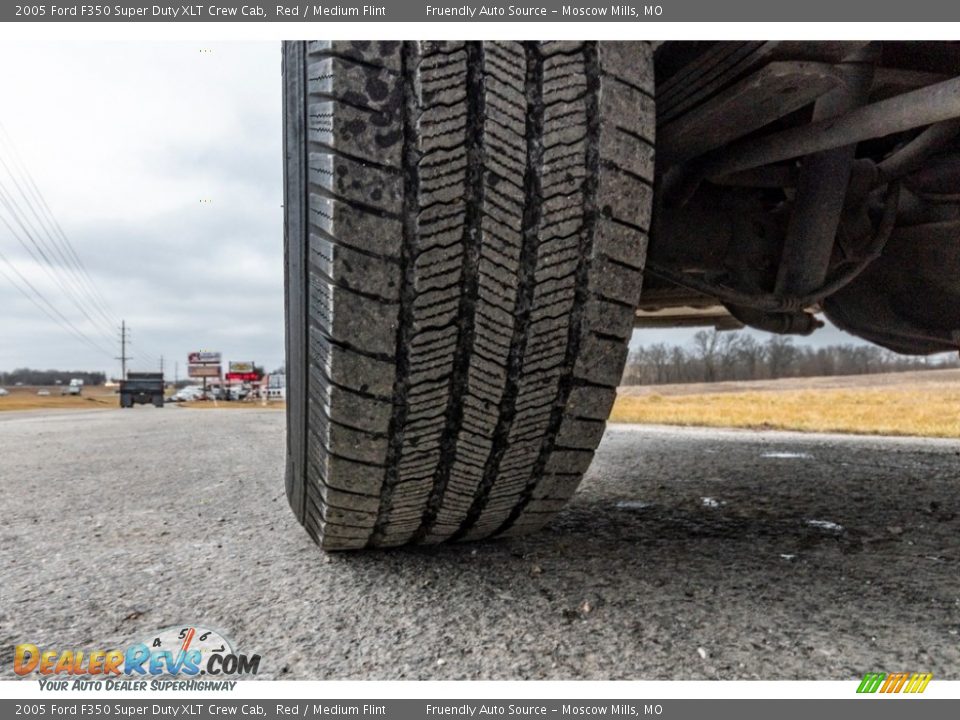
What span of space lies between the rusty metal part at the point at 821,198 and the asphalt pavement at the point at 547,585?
0.53 m

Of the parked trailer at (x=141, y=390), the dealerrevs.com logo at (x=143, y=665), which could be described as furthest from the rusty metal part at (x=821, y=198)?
the parked trailer at (x=141, y=390)

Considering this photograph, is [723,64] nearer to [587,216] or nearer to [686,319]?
[587,216]

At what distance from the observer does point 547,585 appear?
38.0 inches

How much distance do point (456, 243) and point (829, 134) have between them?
25.7 inches

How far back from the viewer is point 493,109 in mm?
767

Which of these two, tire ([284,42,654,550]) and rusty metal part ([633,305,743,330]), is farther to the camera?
rusty metal part ([633,305,743,330])

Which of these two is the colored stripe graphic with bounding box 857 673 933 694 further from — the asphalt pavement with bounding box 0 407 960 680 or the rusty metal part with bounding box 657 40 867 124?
the rusty metal part with bounding box 657 40 867 124

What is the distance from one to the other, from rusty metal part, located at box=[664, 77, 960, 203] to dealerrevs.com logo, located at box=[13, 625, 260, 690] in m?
1.08

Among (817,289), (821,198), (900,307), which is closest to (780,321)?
(900,307)

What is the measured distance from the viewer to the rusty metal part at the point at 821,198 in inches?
38.9

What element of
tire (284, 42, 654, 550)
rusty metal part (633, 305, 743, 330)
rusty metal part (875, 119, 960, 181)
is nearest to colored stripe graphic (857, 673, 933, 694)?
tire (284, 42, 654, 550)

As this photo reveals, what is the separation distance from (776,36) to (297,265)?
72 cm

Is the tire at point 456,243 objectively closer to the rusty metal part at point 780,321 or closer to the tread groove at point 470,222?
the tread groove at point 470,222

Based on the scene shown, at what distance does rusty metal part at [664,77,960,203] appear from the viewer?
2.84ft
